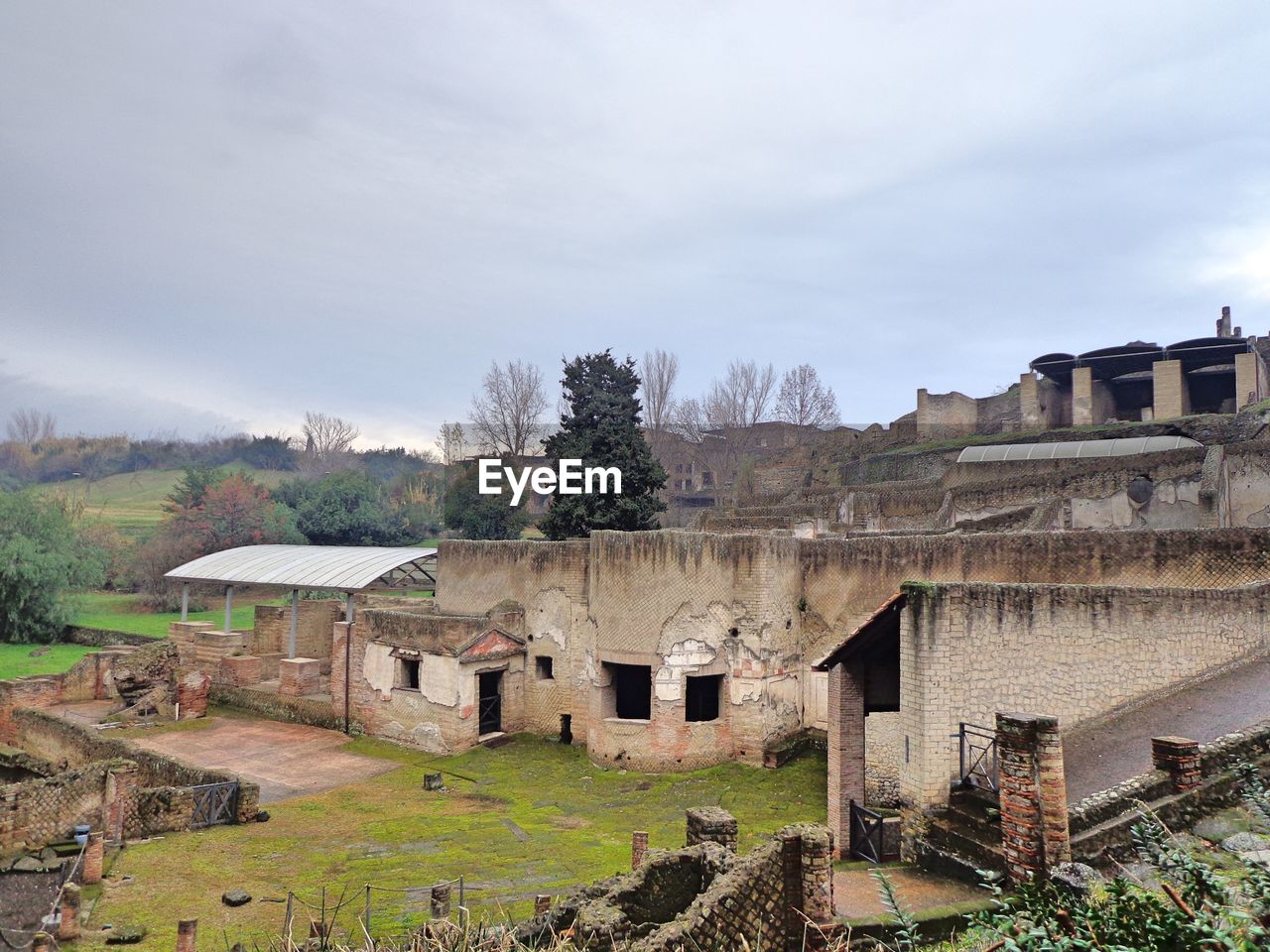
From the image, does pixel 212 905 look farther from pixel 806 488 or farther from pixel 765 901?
pixel 806 488

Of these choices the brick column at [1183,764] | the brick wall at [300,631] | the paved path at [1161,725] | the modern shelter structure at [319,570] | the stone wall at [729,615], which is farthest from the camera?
the brick wall at [300,631]

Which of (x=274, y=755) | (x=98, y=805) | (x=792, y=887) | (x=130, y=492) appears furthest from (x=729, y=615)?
(x=130, y=492)

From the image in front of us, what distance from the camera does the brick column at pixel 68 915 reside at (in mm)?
9438

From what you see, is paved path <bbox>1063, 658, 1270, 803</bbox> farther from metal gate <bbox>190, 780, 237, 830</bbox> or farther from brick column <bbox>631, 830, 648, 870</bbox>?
metal gate <bbox>190, 780, 237, 830</bbox>

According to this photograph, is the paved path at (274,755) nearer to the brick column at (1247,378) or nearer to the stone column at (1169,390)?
the stone column at (1169,390)

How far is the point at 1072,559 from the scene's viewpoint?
13.2 meters

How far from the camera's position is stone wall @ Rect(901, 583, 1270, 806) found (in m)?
9.52

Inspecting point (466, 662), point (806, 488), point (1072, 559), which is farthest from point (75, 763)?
point (806, 488)

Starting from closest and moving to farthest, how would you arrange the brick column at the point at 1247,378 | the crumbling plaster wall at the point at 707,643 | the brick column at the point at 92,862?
the brick column at the point at 92,862
the crumbling plaster wall at the point at 707,643
the brick column at the point at 1247,378

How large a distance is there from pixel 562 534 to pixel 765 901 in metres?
19.4

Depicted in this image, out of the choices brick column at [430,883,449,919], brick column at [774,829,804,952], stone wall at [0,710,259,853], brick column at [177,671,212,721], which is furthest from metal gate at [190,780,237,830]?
brick column at [774,829,804,952]

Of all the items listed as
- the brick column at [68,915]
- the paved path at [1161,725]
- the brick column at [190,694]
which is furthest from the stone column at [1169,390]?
the brick column at [68,915]

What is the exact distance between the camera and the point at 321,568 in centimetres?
2281

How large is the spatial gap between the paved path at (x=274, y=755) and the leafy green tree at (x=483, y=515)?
1366cm
